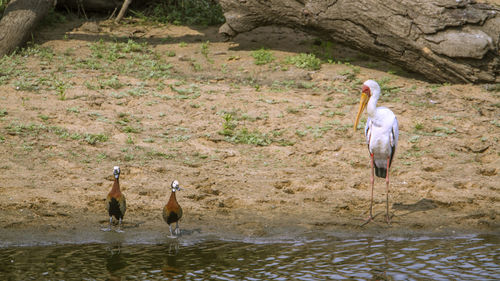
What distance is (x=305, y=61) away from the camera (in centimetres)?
1160

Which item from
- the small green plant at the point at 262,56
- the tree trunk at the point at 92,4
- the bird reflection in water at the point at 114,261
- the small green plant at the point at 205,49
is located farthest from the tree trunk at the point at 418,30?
the bird reflection in water at the point at 114,261

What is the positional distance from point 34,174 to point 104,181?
854 millimetres

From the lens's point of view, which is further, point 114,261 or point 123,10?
point 123,10

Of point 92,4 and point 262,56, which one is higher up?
point 92,4

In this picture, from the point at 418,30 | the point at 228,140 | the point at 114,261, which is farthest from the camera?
the point at 418,30

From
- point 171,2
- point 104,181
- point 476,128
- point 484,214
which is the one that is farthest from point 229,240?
point 171,2

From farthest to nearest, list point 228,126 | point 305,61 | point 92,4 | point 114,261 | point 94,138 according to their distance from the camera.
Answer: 1. point 92,4
2. point 305,61
3. point 228,126
4. point 94,138
5. point 114,261

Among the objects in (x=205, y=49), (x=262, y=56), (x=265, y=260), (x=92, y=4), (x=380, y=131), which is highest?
(x=92, y=4)

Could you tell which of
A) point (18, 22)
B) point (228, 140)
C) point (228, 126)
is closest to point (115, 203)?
point (228, 140)

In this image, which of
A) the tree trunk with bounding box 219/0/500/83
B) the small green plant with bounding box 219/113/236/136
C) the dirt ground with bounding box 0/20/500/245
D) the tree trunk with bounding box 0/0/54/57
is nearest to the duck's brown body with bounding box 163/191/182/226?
the dirt ground with bounding box 0/20/500/245

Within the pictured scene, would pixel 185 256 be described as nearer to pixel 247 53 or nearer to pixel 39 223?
pixel 39 223

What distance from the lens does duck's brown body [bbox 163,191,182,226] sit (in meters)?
6.63

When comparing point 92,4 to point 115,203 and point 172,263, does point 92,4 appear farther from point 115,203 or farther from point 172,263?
point 172,263

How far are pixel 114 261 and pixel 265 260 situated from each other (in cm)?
145
